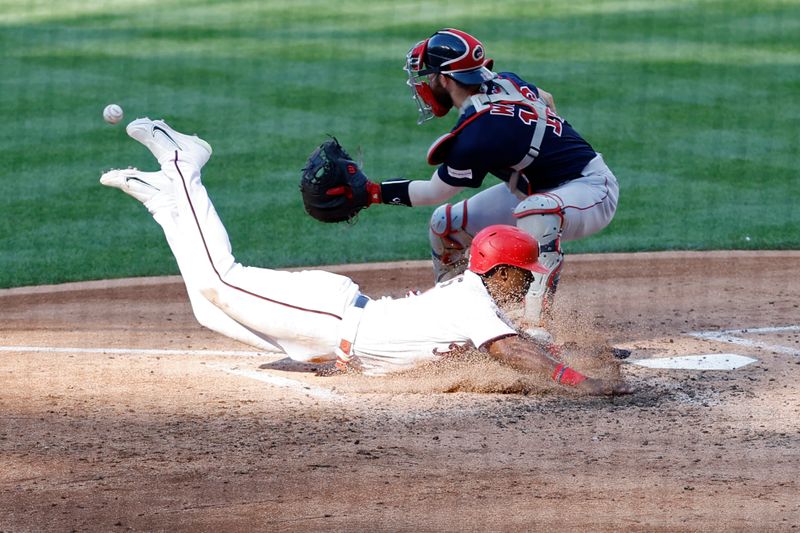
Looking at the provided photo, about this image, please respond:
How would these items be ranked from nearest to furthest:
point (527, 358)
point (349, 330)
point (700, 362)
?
1. point (527, 358)
2. point (349, 330)
3. point (700, 362)

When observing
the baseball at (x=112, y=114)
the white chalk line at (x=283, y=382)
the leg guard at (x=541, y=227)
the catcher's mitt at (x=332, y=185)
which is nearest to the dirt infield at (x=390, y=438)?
the white chalk line at (x=283, y=382)

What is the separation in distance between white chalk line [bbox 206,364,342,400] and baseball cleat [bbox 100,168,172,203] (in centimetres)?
87

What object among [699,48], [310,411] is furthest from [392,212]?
[699,48]

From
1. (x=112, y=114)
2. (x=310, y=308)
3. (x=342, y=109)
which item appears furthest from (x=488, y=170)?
(x=342, y=109)

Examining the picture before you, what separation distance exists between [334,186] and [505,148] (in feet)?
2.88

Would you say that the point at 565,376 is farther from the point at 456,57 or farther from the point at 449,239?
the point at 456,57

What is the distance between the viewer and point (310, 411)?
5160mm

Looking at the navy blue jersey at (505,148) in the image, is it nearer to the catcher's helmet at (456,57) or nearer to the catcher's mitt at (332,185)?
the catcher's helmet at (456,57)

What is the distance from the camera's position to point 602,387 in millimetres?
5266

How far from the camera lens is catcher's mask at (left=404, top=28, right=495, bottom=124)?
610 cm

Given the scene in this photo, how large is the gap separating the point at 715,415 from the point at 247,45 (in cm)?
1291

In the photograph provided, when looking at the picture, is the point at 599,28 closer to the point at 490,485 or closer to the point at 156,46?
the point at 156,46

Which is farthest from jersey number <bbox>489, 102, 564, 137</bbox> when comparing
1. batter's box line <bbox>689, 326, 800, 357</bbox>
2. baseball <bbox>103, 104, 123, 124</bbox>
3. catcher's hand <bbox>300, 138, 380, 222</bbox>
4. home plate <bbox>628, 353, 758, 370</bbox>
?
baseball <bbox>103, 104, 123, 124</bbox>

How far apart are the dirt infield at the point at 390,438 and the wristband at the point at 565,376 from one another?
0.40 ft
